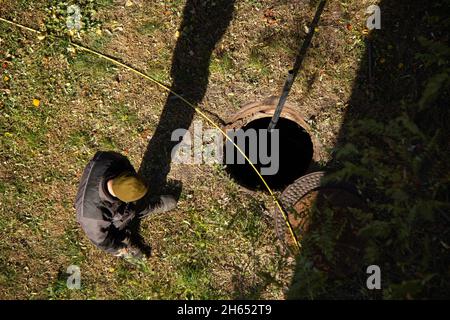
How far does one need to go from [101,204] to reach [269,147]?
2249 millimetres

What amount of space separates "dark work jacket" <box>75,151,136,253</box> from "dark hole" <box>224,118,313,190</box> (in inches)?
55.7

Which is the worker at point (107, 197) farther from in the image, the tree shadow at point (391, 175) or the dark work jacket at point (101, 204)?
the tree shadow at point (391, 175)

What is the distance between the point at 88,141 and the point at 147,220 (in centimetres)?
122

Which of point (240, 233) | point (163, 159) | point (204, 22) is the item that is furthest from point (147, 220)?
point (204, 22)

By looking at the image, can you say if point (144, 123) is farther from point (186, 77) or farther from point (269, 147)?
point (269, 147)

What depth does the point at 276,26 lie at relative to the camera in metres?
5.17

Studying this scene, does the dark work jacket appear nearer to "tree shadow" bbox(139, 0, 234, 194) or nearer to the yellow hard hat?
the yellow hard hat

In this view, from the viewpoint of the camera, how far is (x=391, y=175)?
3893 mm

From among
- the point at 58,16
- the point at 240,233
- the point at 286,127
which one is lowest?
the point at 240,233

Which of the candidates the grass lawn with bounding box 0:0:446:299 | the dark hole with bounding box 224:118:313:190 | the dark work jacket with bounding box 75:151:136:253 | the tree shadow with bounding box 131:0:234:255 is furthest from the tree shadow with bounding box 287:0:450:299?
the dark work jacket with bounding box 75:151:136:253

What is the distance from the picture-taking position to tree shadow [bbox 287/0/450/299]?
3836mm

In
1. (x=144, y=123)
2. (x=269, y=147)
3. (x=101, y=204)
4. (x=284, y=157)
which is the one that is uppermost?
(x=144, y=123)

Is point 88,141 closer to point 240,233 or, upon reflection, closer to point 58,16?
point 58,16

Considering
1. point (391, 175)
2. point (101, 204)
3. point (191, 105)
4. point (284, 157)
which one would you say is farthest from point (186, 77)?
point (391, 175)
